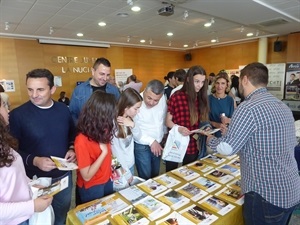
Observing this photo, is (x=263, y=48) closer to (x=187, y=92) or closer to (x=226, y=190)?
(x=187, y=92)

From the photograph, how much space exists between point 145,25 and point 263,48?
499 centimetres

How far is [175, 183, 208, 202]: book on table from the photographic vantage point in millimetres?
1365

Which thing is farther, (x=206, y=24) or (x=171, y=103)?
(x=206, y=24)

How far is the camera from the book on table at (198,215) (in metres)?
1.14

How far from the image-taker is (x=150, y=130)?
78.2 inches

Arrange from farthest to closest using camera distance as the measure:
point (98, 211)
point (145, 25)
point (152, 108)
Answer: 1. point (145, 25)
2. point (152, 108)
3. point (98, 211)

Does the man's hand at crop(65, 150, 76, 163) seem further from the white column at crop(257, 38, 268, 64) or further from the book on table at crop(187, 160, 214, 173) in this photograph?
the white column at crop(257, 38, 268, 64)

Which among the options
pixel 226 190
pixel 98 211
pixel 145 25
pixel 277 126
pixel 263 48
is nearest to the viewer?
pixel 277 126

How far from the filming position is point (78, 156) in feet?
4.16

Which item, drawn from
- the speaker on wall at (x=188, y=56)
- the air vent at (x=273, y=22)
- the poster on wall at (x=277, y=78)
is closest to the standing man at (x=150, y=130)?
the air vent at (x=273, y=22)

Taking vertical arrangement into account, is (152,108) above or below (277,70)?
below

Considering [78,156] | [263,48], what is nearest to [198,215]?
[78,156]

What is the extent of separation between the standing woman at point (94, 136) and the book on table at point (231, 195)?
0.80 metres

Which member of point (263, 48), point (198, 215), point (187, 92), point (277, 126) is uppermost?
point (263, 48)
